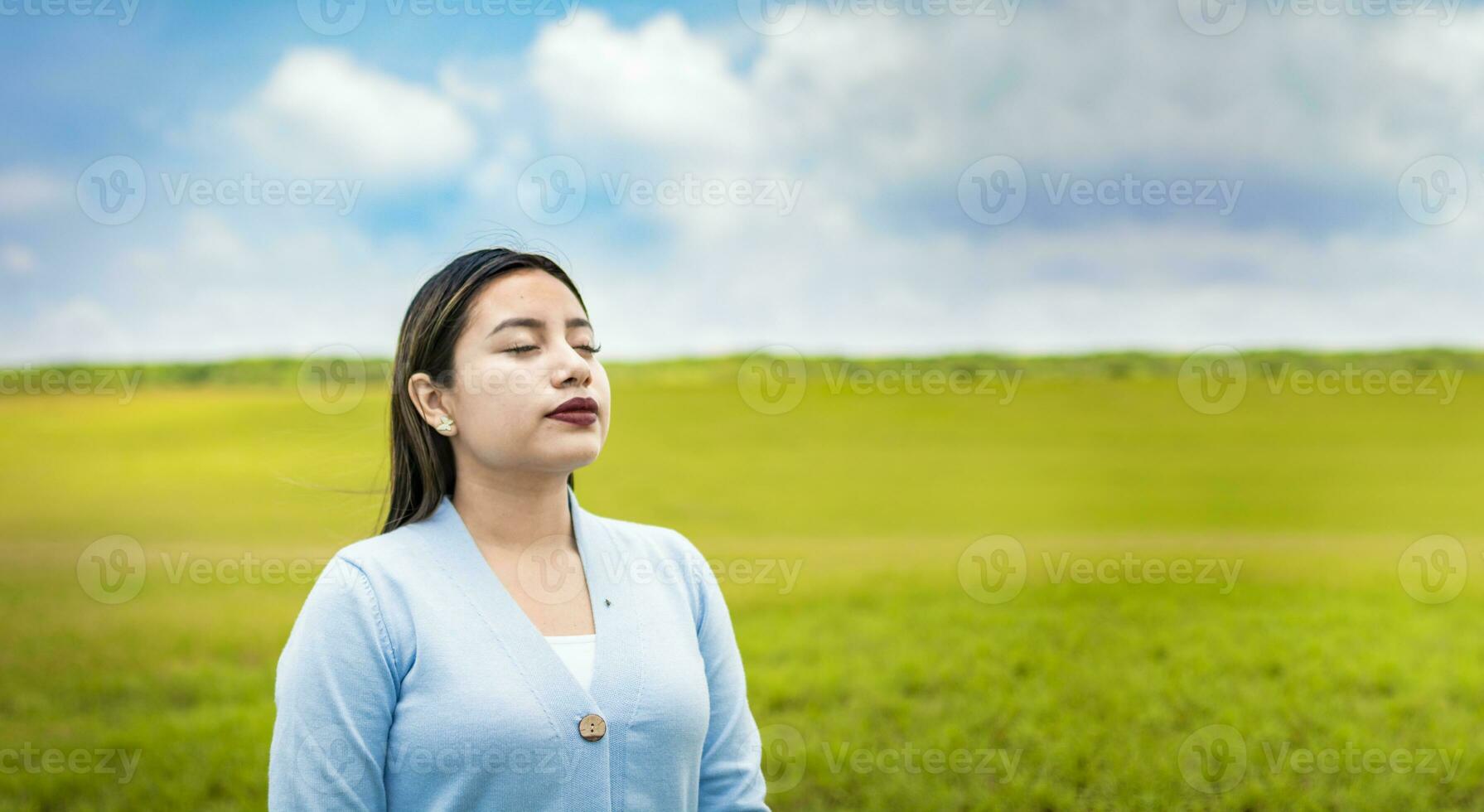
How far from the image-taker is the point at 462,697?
1705 millimetres

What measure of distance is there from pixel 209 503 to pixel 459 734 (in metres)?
7.51

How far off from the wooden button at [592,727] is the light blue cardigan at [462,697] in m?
0.01

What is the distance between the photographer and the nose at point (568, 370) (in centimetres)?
184

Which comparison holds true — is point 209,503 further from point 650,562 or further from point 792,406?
point 650,562

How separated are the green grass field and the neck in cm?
47

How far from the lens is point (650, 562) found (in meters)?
2.09

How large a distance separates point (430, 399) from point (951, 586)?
500cm

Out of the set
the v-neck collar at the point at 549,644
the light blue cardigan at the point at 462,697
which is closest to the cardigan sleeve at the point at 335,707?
the light blue cardigan at the point at 462,697

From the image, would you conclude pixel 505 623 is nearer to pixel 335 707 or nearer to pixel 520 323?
pixel 335 707

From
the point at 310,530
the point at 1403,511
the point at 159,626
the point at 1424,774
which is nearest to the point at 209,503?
the point at 310,530

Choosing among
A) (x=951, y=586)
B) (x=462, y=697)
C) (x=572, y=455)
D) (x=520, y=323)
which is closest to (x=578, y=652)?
(x=462, y=697)

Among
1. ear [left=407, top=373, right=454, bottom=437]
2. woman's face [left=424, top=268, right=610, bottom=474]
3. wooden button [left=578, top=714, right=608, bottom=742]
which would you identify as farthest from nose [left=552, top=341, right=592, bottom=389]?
wooden button [left=578, top=714, right=608, bottom=742]

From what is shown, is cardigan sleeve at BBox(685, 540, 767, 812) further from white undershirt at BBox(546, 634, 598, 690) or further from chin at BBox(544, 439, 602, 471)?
chin at BBox(544, 439, 602, 471)

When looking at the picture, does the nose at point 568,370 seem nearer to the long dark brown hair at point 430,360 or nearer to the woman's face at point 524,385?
the woman's face at point 524,385
